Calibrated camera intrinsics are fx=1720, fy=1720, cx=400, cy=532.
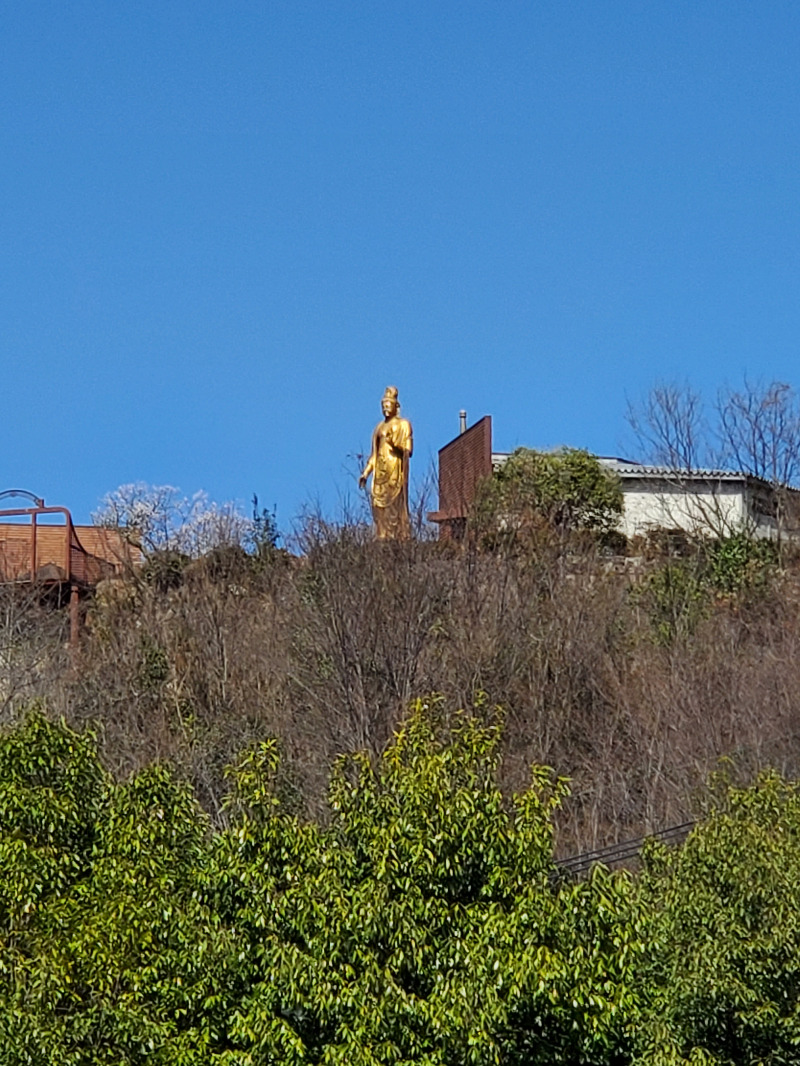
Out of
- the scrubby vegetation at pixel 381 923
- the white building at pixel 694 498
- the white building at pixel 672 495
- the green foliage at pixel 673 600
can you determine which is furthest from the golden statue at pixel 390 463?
the scrubby vegetation at pixel 381 923

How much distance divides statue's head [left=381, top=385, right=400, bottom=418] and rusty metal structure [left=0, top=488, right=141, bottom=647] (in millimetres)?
5253

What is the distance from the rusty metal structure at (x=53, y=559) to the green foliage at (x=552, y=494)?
655 centimetres

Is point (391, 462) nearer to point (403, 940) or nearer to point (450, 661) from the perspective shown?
point (450, 661)

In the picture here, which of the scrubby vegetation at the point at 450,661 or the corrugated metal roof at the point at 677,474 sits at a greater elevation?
the corrugated metal roof at the point at 677,474

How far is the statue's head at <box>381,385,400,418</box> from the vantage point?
1208 inches

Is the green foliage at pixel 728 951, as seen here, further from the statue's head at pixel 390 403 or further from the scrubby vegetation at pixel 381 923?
the statue's head at pixel 390 403

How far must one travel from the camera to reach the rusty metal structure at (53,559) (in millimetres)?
30188

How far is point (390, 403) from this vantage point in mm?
30781

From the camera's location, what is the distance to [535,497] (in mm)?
→ 29734

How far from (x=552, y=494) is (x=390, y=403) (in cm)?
337

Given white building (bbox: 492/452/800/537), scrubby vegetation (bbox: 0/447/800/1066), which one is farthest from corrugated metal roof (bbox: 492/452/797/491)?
scrubby vegetation (bbox: 0/447/800/1066)

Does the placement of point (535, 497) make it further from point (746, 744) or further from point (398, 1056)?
point (398, 1056)

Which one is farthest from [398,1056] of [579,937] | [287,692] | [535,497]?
[535,497]

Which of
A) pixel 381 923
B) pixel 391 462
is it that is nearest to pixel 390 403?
pixel 391 462
